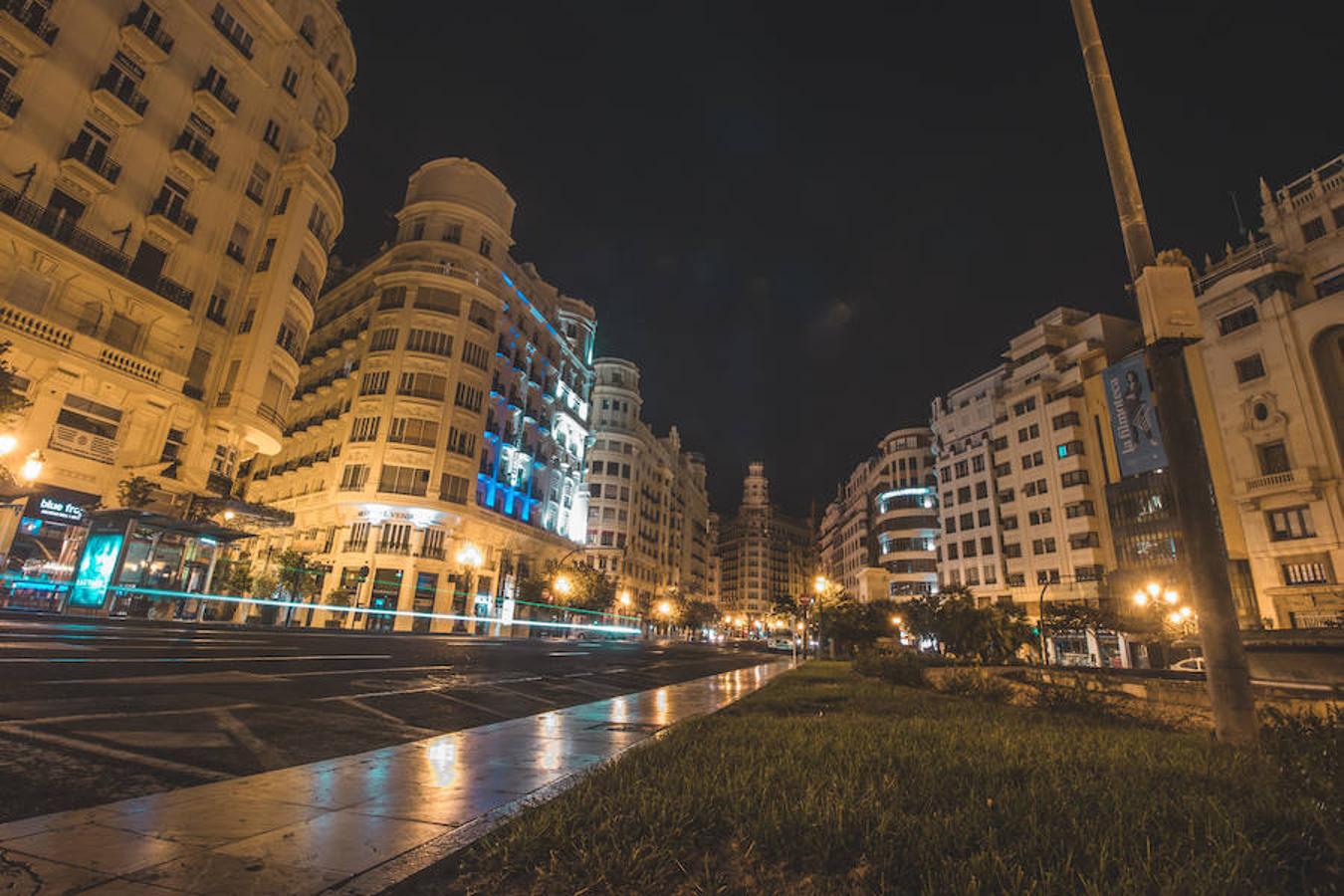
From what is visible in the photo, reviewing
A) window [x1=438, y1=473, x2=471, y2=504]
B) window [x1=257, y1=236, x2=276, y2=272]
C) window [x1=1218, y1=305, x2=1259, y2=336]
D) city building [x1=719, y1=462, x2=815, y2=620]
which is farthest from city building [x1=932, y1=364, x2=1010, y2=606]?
city building [x1=719, y1=462, x2=815, y2=620]

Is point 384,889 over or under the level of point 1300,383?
under

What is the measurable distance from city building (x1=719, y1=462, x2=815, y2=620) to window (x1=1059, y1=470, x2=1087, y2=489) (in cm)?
10102

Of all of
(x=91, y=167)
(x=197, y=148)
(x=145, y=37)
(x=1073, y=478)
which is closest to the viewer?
(x=91, y=167)

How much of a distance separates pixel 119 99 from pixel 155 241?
231 inches

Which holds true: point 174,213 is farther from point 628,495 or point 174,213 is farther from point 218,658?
point 628,495

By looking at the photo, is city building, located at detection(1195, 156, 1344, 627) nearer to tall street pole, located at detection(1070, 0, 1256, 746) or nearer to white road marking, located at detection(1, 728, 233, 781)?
tall street pole, located at detection(1070, 0, 1256, 746)

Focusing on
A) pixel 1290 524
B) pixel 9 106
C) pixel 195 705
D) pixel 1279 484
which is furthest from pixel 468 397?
pixel 1290 524

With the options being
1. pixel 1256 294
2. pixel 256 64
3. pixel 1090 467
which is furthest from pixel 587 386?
pixel 1256 294

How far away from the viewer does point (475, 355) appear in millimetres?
49500

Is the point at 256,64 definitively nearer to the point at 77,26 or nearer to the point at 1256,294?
the point at 77,26

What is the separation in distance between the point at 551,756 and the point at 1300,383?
53.4 meters

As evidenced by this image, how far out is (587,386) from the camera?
7088 cm

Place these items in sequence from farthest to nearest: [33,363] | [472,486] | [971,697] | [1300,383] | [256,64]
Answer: [472,486], [1300,383], [256,64], [33,363], [971,697]

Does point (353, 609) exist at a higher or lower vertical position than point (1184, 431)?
lower
